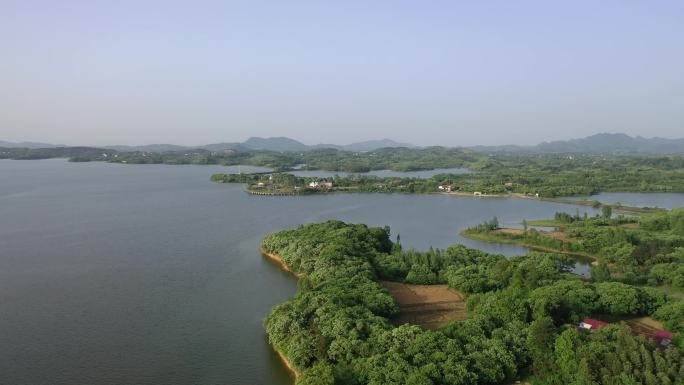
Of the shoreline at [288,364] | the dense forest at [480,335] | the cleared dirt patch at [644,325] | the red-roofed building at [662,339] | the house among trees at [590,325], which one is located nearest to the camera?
the dense forest at [480,335]

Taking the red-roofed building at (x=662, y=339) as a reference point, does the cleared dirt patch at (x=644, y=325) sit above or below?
below

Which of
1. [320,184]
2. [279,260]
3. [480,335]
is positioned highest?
[320,184]

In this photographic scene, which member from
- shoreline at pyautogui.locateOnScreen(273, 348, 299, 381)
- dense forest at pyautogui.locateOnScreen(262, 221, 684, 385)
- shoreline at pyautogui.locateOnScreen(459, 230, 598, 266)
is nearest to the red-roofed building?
dense forest at pyautogui.locateOnScreen(262, 221, 684, 385)

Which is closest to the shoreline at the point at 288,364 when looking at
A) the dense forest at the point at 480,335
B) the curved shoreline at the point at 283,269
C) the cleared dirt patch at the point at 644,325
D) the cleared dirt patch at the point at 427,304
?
the curved shoreline at the point at 283,269

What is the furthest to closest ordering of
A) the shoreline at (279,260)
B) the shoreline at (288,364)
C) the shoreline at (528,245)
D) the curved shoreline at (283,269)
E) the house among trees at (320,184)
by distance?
the house among trees at (320,184) < the shoreline at (528,245) < the shoreline at (279,260) < the curved shoreline at (283,269) < the shoreline at (288,364)

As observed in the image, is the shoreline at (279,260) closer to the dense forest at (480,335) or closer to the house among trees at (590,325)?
the dense forest at (480,335)

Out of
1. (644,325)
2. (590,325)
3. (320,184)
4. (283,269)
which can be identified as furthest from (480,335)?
(320,184)

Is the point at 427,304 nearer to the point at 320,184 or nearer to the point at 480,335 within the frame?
the point at 480,335

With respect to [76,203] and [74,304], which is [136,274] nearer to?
[74,304]
